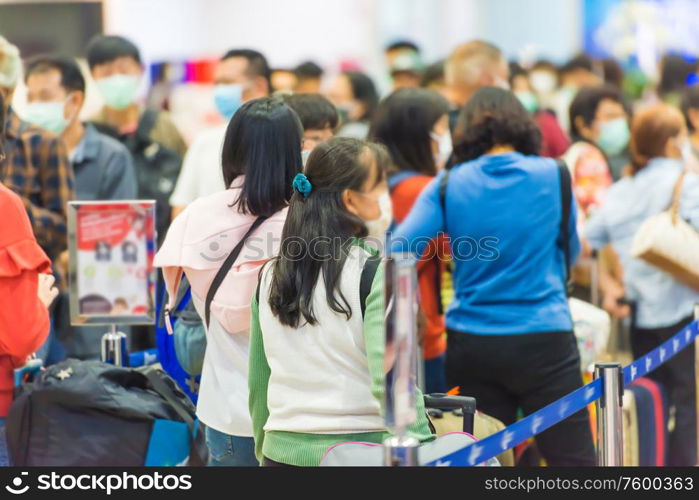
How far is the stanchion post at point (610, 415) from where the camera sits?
300cm

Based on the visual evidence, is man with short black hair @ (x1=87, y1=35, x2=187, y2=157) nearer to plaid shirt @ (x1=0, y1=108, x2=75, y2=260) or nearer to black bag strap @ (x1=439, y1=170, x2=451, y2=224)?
plaid shirt @ (x1=0, y1=108, x2=75, y2=260)

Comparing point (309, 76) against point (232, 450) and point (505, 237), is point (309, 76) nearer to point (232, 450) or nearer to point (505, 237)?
point (505, 237)

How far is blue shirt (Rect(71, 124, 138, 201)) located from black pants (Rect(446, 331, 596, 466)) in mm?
1766

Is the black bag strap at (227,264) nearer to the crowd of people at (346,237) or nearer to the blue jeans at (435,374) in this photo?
the crowd of people at (346,237)

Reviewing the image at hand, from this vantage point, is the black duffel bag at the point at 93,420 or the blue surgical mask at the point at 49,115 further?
the blue surgical mask at the point at 49,115

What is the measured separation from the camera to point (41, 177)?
407 centimetres

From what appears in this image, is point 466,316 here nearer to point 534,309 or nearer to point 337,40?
point 534,309

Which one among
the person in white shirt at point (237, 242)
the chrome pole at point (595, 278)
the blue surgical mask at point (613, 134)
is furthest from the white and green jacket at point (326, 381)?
the blue surgical mask at point (613, 134)

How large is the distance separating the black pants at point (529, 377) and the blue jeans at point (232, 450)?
935mm

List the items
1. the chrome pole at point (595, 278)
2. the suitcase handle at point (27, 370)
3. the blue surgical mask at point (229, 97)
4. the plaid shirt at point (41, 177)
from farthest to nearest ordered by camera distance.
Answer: the chrome pole at point (595, 278)
the blue surgical mask at point (229, 97)
the plaid shirt at point (41, 177)
the suitcase handle at point (27, 370)

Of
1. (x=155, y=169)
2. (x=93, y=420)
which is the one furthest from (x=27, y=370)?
(x=155, y=169)

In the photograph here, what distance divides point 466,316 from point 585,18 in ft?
43.0

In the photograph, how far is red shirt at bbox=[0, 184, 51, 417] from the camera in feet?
9.73

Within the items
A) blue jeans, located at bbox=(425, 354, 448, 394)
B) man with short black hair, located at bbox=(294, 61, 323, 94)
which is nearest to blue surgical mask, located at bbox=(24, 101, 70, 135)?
blue jeans, located at bbox=(425, 354, 448, 394)
